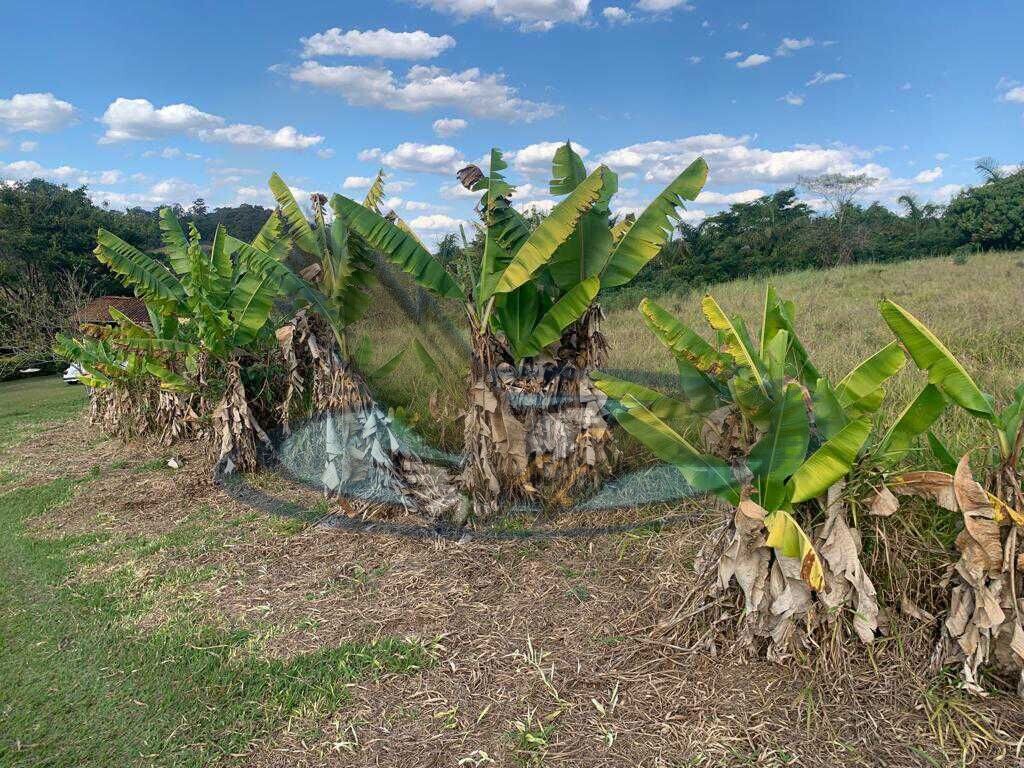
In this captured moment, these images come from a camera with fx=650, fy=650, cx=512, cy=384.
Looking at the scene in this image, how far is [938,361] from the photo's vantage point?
2.74 meters

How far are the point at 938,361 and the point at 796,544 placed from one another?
3.20ft

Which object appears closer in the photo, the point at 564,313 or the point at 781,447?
the point at 781,447

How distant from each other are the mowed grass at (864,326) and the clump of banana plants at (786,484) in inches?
42.5

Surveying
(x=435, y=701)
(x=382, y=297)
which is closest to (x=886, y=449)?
(x=435, y=701)

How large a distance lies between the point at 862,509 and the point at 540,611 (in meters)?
1.80

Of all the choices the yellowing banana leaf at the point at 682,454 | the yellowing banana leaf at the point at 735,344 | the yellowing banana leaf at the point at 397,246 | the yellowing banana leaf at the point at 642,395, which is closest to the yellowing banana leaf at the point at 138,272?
the yellowing banana leaf at the point at 397,246

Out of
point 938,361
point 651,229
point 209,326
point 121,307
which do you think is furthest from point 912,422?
point 121,307

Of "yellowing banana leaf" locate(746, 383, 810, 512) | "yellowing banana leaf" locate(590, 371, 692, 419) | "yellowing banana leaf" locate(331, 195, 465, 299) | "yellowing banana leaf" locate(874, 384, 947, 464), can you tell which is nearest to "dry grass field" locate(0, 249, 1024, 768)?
"yellowing banana leaf" locate(874, 384, 947, 464)

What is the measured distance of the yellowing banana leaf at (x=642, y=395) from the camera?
3463 millimetres

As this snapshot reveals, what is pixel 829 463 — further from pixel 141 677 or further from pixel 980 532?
pixel 141 677

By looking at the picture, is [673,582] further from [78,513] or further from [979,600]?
[78,513]

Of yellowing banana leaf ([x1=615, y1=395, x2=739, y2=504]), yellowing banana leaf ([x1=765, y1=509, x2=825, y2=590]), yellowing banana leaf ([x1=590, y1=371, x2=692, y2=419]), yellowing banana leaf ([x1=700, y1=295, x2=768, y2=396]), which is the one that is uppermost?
yellowing banana leaf ([x1=700, y1=295, x2=768, y2=396])

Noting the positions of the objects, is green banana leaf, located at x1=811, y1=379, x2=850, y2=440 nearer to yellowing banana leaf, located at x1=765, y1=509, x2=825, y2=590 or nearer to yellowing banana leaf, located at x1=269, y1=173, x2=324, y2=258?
yellowing banana leaf, located at x1=765, y1=509, x2=825, y2=590

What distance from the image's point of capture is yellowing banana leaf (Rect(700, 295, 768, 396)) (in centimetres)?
312
